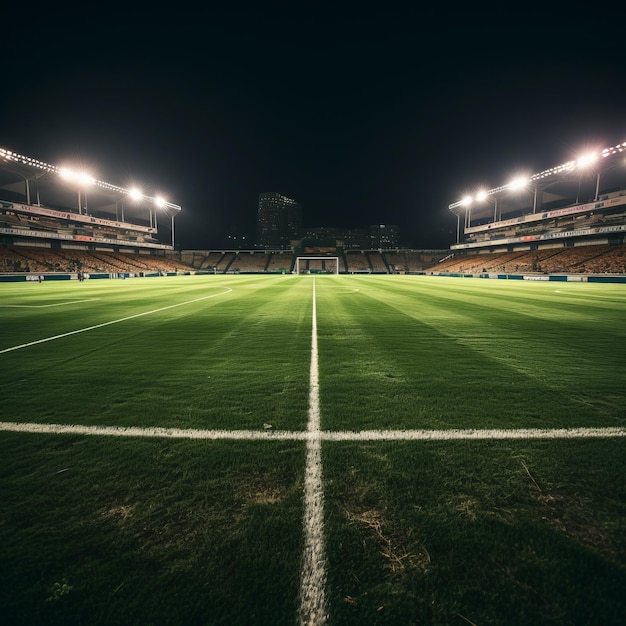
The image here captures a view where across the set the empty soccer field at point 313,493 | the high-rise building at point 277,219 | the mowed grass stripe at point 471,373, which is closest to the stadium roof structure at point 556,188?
the mowed grass stripe at point 471,373

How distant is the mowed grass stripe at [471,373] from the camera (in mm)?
2971

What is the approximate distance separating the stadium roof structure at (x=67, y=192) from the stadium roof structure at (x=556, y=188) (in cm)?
6036

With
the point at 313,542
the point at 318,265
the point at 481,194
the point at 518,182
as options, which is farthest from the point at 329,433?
the point at 318,265

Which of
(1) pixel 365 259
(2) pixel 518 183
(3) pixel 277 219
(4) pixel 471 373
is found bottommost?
(4) pixel 471 373

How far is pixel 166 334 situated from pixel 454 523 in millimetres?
6272

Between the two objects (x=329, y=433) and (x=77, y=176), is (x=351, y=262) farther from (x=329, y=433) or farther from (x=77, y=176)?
(x=329, y=433)

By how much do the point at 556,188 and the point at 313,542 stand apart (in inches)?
2632

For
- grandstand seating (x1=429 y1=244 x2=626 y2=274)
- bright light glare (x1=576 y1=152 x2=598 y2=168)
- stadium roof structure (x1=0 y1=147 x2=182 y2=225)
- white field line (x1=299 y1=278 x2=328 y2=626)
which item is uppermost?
bright light glare (x1=576 y1=152 x2=598 y2=168)

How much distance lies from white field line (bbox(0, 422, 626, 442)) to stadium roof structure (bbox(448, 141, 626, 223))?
1898 inches

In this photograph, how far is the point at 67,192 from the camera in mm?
52000

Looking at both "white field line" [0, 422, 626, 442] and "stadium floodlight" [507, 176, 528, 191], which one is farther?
"stadium floodlight" [507, 176, 528, 191]

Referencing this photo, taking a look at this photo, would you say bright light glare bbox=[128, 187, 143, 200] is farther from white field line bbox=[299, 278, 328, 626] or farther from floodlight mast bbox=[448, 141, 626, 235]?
white field line bbox=[299, 278, 328, 626]

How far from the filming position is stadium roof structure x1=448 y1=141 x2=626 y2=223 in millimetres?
40903

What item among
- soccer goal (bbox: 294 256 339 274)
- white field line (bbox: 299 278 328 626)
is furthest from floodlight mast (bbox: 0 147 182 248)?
white field line (bbox: 299 278 328 626)
